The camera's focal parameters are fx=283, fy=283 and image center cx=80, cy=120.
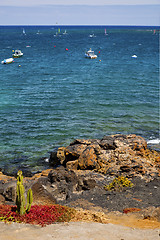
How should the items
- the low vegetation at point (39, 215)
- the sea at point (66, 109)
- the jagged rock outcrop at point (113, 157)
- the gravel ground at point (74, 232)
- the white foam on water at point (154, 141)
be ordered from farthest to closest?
the white foam on water at point (154, 141) → the sea at point (66, 109) → the jagged rock outcrop at point (113, 157) → the low vegetation at point (39, 215) → the gravel ground at point (74, 232)

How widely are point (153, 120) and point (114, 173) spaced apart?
815 inches

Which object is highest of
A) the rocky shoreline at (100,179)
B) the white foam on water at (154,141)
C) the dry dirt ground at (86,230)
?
the dry dirt ground at (86,230)

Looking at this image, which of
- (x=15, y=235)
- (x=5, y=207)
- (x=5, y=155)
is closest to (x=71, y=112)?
(x=5, y=155)

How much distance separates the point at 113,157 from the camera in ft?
85.1

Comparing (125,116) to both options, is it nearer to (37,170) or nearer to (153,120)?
(153,120)

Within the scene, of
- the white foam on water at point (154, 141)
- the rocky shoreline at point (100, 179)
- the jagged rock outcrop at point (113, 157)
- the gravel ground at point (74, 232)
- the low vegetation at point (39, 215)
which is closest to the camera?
the gravel ground at point (74, 232)

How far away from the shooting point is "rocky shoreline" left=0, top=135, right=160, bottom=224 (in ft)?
62.6

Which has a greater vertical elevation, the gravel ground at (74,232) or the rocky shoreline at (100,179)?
the gravel ground at (74,232)

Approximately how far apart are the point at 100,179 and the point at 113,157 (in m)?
3.23

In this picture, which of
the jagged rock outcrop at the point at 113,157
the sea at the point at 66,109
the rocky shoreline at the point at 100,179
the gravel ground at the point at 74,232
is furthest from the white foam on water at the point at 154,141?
the gravel ground at the point at 74,232

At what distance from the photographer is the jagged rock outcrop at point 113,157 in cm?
2450

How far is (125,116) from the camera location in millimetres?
43938

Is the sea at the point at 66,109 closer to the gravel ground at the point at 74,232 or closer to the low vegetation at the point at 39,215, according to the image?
the low vegetation at the point at 39,215

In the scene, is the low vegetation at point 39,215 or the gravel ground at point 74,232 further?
the low vegetation at point 39,215
